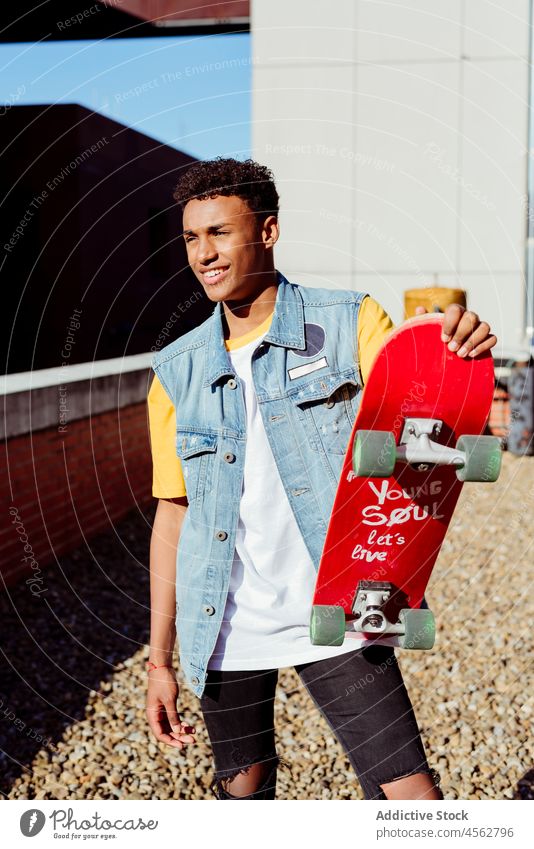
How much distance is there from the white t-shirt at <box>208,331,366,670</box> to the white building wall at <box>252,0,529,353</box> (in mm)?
7462

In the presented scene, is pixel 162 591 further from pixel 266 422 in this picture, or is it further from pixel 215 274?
pixel 215 274

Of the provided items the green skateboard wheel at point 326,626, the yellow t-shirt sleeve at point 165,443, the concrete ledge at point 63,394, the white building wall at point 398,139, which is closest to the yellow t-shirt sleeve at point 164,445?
the yellow t-shirt sleeve at point 165,443

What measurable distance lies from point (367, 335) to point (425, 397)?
0.76 ft

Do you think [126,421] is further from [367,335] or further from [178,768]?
[367,335]

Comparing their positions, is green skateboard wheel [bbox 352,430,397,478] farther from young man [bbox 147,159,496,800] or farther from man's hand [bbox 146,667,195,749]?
man's hand [bbox 146,667,195,749]

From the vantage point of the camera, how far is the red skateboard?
7.34ft

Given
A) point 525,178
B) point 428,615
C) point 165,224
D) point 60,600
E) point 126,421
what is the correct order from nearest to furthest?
point 428,615
point 60,600
point 126,421
point 525,178
point 165,224

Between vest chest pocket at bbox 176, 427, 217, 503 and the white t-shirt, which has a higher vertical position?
vest chest pocket at bbox 176, 427, 217, 503

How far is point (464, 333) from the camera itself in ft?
7.12

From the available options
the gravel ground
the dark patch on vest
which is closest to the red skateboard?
the dark patch on vest

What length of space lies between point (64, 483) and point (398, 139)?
592 cm

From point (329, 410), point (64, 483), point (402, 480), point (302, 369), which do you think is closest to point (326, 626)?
point (402, 480)

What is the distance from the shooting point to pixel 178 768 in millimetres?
4012
